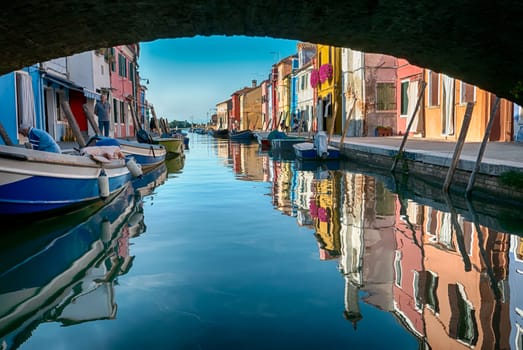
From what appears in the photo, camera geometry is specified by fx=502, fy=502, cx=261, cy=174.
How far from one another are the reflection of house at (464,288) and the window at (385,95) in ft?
64.0

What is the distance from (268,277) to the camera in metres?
4.87

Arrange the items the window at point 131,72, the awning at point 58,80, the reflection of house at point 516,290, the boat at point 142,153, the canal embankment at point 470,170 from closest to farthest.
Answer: the reflection of house at point 516,290, the canal embankment at point 470,170, the boat at point 142,153, the awning at point 58,80, the window at point 131,72

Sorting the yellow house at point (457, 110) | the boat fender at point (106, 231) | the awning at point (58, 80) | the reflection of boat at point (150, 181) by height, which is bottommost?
the boat fender at point (106, 231)

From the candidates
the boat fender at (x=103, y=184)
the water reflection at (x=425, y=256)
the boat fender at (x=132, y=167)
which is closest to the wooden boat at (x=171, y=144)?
the boat fender at (x=132, y=167)

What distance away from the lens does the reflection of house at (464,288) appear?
11.3 feet

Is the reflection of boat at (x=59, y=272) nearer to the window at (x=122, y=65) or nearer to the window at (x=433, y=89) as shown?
the window at (x=433, y=89)

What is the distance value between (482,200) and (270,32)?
6828 millimetres

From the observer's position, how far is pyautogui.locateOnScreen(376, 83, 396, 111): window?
25.6 metres

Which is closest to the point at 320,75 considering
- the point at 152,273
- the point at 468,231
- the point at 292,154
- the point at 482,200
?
the point at 292,154

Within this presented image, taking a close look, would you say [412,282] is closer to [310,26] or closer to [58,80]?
[310,26]

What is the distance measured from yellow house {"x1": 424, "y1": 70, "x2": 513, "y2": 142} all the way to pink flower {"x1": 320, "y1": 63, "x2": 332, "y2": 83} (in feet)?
39.3

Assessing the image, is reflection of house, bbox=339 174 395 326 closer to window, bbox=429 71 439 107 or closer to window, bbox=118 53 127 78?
window, bbox=429 71 439 107

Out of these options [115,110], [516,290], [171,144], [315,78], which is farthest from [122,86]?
[516,290]

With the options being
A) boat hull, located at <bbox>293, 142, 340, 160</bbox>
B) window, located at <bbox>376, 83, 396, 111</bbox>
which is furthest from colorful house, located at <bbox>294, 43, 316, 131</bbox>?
boat hull, located at <bbox>293, 142, 340, 160</bbox>
